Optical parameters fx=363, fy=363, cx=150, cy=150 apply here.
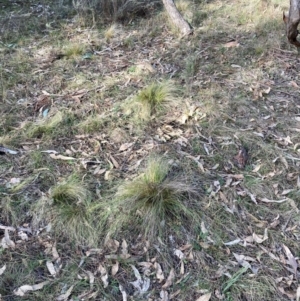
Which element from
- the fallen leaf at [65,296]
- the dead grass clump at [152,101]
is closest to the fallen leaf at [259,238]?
the fallen leaf at [65,296]

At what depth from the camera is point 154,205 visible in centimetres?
228

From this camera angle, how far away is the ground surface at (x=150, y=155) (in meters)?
2.05

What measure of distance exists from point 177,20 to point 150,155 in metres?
2.56

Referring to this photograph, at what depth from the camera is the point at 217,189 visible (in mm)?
2471

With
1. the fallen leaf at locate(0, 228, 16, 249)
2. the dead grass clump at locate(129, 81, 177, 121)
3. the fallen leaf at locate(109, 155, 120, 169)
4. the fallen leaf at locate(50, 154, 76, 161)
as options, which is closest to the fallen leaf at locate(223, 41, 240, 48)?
the dead grass clump at locate(129, 81, 177, 121)

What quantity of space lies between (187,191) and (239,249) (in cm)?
49

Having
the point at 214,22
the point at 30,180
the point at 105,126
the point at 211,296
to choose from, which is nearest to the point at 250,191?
the point at 211,296

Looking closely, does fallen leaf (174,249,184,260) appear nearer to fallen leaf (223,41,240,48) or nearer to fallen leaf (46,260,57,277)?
fallen leaf (46,260,57,277)

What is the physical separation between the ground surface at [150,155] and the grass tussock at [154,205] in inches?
1.2

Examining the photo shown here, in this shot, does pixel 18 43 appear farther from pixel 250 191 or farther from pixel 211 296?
pixel 211 296

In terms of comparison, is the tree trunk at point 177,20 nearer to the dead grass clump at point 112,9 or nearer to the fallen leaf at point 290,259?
the dead grass clump at point 112,9

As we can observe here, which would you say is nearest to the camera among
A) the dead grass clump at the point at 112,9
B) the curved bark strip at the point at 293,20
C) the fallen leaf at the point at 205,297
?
the fallen leaf at the point at 205,297

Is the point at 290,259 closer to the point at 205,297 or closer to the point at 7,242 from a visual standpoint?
the point at 205,297

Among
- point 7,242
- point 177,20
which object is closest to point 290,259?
point 7,242
